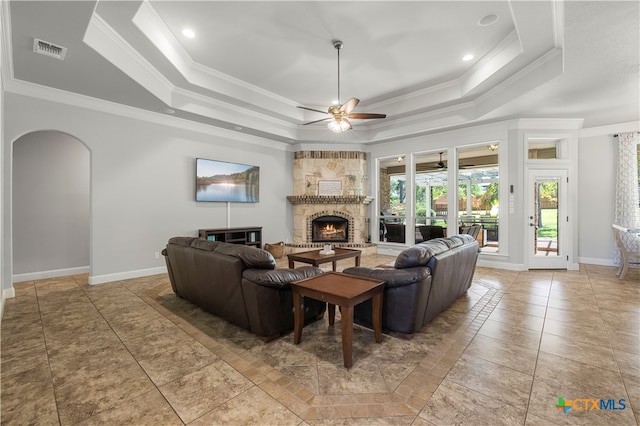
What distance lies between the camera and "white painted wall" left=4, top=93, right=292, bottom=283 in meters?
4.24

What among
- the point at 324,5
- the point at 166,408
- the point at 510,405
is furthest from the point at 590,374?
the point at 324,5

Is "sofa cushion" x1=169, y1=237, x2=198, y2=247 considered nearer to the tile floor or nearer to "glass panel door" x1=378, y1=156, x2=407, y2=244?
the tile floor

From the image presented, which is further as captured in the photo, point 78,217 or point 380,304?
point 78,217

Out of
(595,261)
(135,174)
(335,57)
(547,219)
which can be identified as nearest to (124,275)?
(135,174)

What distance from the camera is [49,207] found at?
501 cm

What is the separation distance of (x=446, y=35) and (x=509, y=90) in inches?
64.7

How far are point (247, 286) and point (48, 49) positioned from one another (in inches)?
136

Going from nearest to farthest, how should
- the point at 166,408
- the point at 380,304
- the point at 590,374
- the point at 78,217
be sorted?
the point at 166,408, the point at 590,374, the point at 380,304, the point at 78,217

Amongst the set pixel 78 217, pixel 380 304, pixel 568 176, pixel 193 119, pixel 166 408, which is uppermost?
pixel 193 119

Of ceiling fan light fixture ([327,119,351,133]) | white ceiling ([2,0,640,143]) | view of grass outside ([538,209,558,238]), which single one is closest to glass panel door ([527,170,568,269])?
view of grass outside ([538,209,558,238])

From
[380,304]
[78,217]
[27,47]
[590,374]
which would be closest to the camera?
[590,374]

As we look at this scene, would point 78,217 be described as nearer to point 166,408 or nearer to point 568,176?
point 166,408

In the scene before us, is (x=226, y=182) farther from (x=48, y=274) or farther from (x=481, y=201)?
(x=481, y=201)

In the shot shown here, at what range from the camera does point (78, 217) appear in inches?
210
